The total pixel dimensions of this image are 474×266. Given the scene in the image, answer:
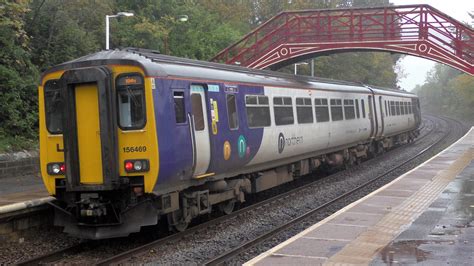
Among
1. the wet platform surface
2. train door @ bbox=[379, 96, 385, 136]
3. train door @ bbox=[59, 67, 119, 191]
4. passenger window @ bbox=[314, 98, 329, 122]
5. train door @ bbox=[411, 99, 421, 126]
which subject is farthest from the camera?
train door @ bbox=[411, 99, 421, 126]

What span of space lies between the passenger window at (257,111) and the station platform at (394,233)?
285 centimetres

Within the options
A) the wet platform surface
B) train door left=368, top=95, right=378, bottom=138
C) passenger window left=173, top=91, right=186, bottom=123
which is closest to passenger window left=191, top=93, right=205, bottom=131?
passenger window left=173, top=91, right=186, bottom=123

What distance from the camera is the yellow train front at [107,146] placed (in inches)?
331

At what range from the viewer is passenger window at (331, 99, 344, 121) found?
17631 mm

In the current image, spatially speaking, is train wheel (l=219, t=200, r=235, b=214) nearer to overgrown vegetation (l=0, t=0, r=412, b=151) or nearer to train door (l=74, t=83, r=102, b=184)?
train door (l=74, t=83, r=102, b=184)

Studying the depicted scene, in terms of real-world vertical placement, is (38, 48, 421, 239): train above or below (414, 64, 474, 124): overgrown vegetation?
below

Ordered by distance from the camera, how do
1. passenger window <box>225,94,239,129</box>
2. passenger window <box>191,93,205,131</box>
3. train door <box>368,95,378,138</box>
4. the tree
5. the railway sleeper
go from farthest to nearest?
train door <box>368,95,378,138</box>, the tree, passenger window <box>225,94,239,129</box>, passenger window <box>191,93,205,131</box>, the railway sleeper

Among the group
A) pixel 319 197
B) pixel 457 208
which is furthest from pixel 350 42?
pixel 457 208

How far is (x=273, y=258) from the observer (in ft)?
23.5

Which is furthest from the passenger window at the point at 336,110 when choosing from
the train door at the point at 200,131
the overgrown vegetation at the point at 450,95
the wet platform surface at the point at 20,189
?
the overgrown vegetation at the point at 450,95

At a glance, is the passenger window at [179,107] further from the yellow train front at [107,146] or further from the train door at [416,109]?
the train door at [416,109]

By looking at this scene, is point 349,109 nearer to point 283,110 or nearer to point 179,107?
point 283,110

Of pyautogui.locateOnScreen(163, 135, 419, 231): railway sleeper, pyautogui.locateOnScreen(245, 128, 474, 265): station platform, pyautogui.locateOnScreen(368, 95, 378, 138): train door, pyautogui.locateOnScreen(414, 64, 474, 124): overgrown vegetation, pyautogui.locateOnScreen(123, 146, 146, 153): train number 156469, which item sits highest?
pyautogui.locateOnScreen(414, 64, 474, 124): overgrown vegetation

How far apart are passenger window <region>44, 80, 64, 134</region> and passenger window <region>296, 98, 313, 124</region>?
23.4ft
